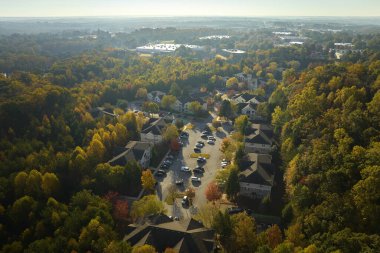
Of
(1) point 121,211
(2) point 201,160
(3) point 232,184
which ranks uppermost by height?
(3) point 232,184

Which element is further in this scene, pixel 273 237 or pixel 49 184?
pixel 49 184

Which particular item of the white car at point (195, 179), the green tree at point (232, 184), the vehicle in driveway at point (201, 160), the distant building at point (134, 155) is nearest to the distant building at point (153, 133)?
the distant building at point (134, 155)

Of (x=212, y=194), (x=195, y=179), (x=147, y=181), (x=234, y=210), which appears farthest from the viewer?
(x=195, y=179)

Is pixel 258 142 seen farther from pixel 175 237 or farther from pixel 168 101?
pixel 168 101

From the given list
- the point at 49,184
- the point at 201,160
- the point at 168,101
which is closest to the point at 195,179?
the point at 201,160

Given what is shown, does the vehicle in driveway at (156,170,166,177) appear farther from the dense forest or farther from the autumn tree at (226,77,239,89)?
the autumn tree at (226,77,239,89)

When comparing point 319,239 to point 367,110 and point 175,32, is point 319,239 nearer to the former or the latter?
point 367,110
